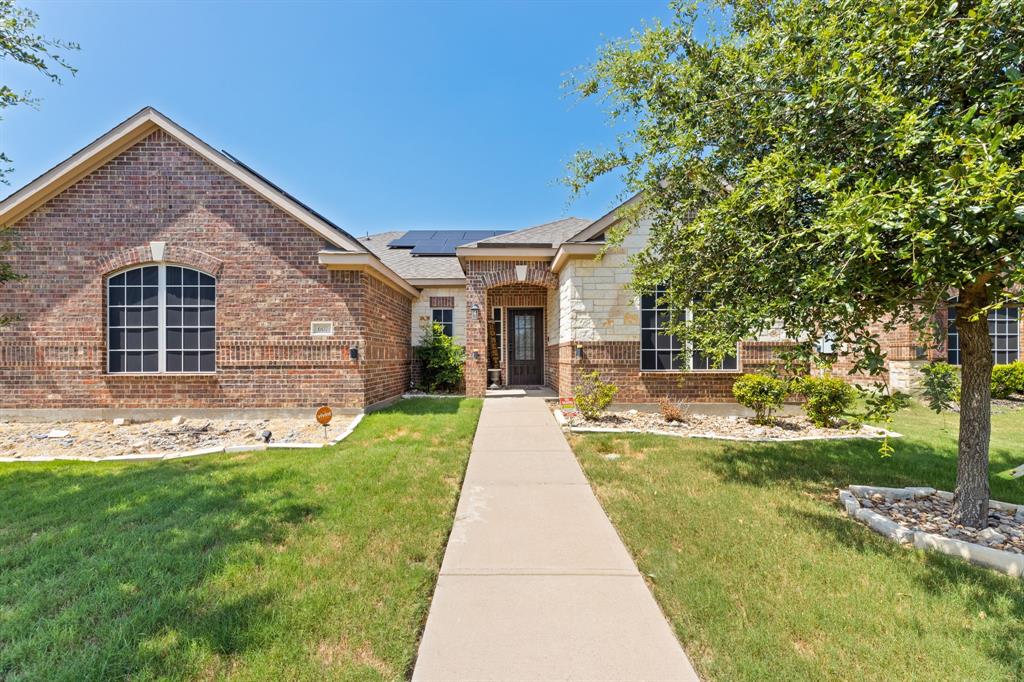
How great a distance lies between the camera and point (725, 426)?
8242mm

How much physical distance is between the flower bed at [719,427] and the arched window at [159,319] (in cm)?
772

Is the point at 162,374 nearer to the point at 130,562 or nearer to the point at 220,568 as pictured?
the point at 130,562

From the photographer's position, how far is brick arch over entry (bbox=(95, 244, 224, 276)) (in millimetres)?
8555

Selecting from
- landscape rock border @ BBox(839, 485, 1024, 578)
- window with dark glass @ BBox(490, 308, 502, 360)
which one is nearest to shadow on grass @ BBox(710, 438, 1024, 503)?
landscape rock border @ BBox(839, 485, 1024, 578)

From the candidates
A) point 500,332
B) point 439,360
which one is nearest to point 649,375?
point 439,360

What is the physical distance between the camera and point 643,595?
2.93 metres

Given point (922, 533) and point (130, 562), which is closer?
point (130, 562)

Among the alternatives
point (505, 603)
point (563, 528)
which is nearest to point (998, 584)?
point (563, 528)

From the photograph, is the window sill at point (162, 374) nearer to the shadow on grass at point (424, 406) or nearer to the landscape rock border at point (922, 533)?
the shadow on grass at point (424, 406)

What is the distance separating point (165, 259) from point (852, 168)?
36.1ft

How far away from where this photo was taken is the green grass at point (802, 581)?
2.30 meters

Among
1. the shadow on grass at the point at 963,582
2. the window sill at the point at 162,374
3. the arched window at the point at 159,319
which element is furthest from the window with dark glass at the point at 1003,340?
the arched window at the point at 159,319

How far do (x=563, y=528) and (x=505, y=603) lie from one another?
4.04ft

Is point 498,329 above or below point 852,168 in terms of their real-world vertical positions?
below
